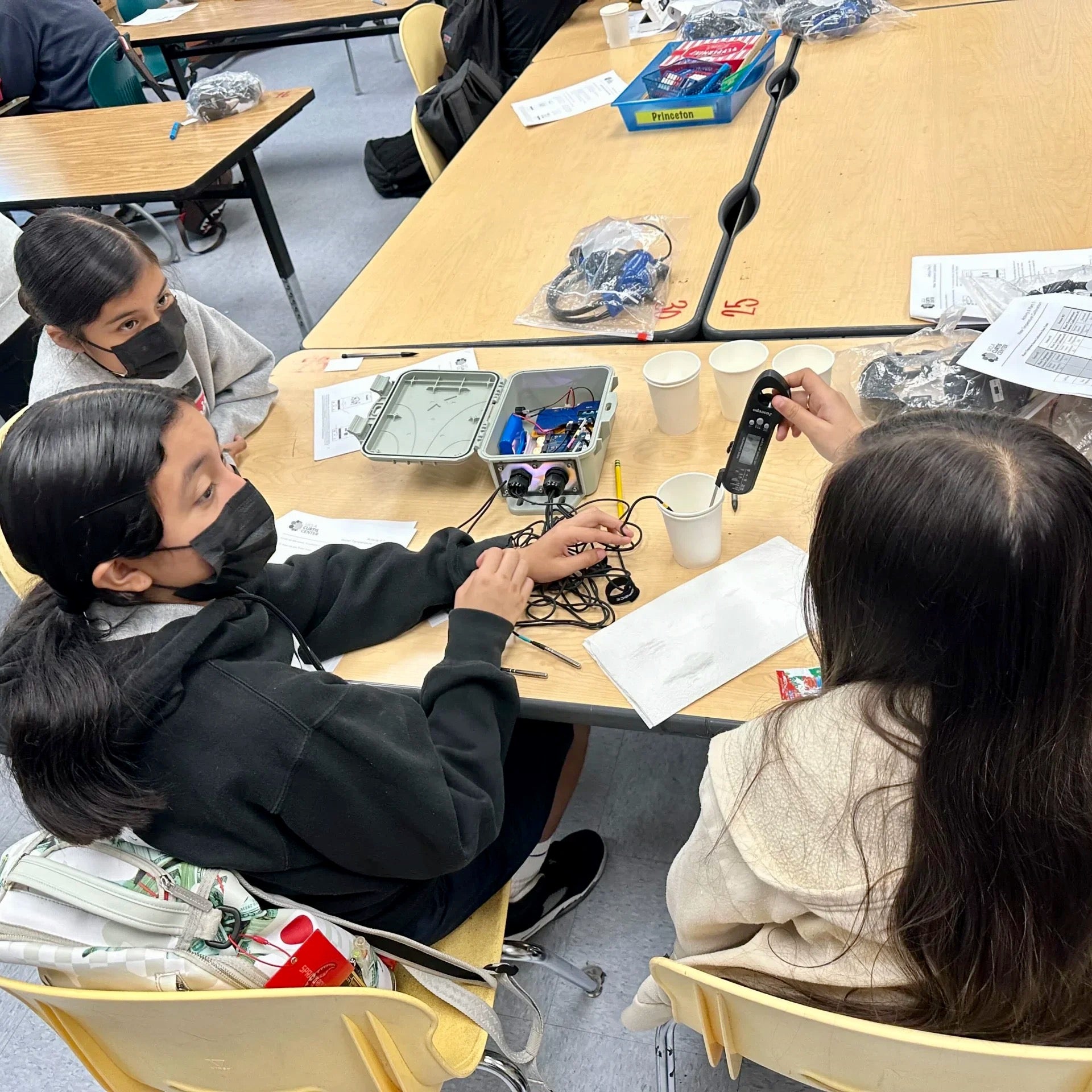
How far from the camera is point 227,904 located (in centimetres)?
83

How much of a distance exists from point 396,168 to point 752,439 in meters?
2.49

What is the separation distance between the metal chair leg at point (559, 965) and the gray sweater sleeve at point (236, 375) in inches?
40.0

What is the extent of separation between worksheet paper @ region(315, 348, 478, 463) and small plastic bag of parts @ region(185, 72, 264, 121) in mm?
1815

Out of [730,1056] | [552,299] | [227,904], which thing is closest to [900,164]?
[552,299]

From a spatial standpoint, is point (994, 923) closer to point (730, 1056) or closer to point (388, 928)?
point (730, 1056)

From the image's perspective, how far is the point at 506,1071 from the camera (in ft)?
3.67

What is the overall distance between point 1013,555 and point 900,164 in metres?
1.46

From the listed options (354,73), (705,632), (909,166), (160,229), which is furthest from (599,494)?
(354,73)

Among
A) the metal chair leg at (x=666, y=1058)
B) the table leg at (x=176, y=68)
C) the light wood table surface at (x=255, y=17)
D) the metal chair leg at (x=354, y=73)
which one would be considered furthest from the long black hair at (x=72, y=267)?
the metal chair leg at (x=354, y=73)

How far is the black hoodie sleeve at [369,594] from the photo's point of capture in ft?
3.81

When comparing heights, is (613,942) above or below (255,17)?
below

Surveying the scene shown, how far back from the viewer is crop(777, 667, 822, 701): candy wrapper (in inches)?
37.5

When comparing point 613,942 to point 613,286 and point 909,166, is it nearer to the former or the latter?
point 613,286

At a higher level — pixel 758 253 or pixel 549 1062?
pixel 758 253
